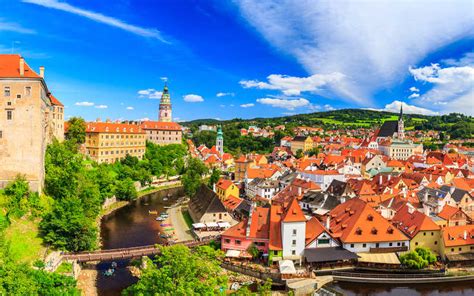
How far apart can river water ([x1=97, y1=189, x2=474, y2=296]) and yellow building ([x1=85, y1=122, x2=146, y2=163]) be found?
12.1 metres

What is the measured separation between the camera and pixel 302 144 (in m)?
121

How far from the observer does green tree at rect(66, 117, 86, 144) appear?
62.7 meters

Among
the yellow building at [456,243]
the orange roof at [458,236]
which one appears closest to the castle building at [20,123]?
the yellow building at [456,243]

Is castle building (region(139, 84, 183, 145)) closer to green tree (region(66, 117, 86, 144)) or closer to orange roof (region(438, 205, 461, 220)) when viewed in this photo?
green tree (region(66, 117, 86, 144))

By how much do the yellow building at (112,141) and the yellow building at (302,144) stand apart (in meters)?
59.7

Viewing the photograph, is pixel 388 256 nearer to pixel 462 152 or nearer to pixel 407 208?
pixel 407 208

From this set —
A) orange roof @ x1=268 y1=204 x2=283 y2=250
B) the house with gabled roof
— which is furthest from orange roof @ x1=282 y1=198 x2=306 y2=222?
the house with gabled roof

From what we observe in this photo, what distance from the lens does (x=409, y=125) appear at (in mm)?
182000

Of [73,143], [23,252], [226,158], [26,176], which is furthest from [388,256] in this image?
[226,158]

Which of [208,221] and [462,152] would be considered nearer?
[208,221]

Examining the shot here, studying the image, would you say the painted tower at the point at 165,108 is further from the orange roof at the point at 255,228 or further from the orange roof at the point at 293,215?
the orange roof at the point at 293,215

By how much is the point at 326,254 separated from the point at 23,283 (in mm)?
21683

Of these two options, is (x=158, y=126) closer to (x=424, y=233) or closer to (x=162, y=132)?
(x=162, y=132)

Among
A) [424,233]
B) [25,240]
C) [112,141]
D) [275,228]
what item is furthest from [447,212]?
[112,141]
